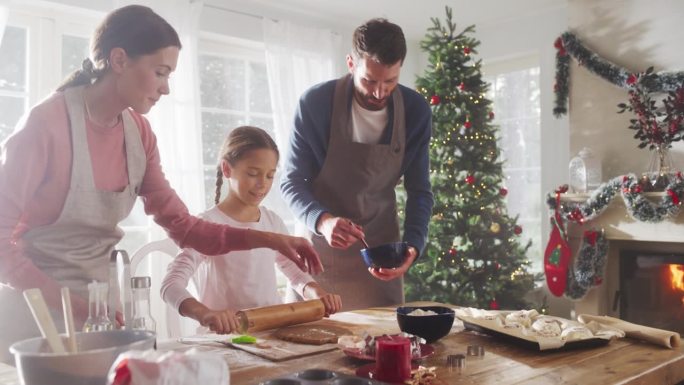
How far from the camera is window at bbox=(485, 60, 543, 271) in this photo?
4840 millimetres

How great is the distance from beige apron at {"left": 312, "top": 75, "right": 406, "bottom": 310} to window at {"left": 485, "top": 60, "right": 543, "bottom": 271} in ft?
9.51

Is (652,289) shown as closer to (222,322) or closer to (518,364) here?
(518,364)

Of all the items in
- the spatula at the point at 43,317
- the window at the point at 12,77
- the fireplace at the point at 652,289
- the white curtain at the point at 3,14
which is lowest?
the fireplace at the point at 652,289

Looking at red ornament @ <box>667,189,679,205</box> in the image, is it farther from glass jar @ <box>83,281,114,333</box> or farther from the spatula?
the spatula

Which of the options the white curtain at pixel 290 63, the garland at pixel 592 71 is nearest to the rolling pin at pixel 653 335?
the garland at pixel 592 71

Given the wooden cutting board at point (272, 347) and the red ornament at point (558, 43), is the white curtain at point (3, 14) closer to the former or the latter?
the wooden cutting board at point (272, 347)

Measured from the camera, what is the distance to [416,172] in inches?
88.5

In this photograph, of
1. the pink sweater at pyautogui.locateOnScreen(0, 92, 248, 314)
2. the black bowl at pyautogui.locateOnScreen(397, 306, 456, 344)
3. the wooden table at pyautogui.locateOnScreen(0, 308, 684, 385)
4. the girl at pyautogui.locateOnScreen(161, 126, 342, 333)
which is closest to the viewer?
the wooden table at pyautogui.locateOnScreen(0, 308, 684, 385)

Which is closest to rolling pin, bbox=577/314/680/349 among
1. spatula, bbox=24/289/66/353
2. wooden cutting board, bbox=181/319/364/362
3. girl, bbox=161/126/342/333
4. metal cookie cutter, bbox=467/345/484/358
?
metal cookie cutter, bbox=467/345/484/358

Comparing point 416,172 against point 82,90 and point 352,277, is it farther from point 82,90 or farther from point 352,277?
point 82,90

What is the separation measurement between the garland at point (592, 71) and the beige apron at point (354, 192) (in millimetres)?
2300

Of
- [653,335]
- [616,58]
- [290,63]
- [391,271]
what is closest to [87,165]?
[391,271]

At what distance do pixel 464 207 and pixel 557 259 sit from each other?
2.36 feet

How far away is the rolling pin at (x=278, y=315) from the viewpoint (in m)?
Result: 1.47
